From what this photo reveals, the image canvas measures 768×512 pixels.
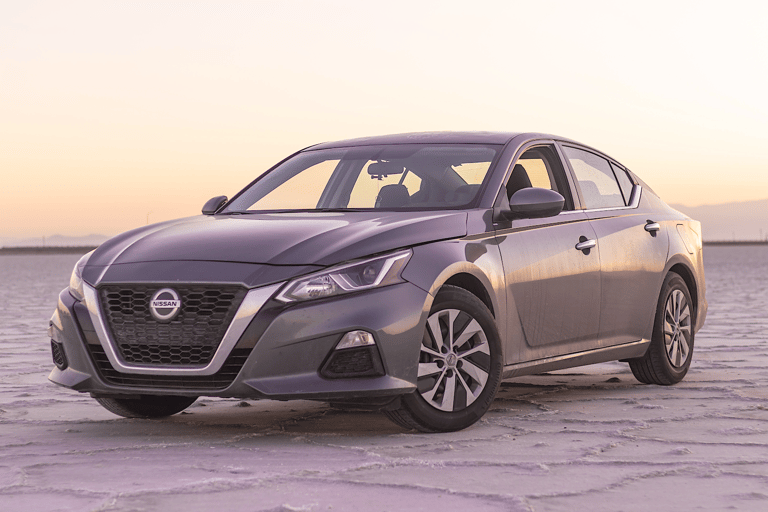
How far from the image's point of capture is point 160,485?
4387mm

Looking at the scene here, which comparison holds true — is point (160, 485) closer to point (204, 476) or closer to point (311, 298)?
point (204, 476)

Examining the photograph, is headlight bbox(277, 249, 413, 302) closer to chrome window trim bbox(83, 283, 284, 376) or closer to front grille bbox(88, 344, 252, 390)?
chrome window trim bbox(83, 283, 284, 376)

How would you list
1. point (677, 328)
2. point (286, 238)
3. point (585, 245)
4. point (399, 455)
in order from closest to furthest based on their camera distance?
point (399, 455)
point (286, 238)
point (585, 245)
point (677, 328)

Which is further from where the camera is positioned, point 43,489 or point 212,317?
point 212,317

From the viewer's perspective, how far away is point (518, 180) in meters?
6.61

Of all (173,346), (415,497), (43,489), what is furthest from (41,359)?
(415,497)

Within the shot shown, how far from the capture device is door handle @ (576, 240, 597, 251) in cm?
669

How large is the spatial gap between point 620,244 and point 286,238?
258 centimetres

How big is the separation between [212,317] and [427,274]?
1.02 m

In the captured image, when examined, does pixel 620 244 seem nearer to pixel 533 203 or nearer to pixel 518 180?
pixel 518 180

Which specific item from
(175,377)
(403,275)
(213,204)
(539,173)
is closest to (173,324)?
(175,377)

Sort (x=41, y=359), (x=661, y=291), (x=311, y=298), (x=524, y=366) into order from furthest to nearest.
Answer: (x=41, y=359) < (x=661, y=291) < (x=524, y=366) < (x=311, y=298)

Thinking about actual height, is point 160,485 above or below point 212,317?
below

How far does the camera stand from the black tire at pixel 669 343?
7727mm
